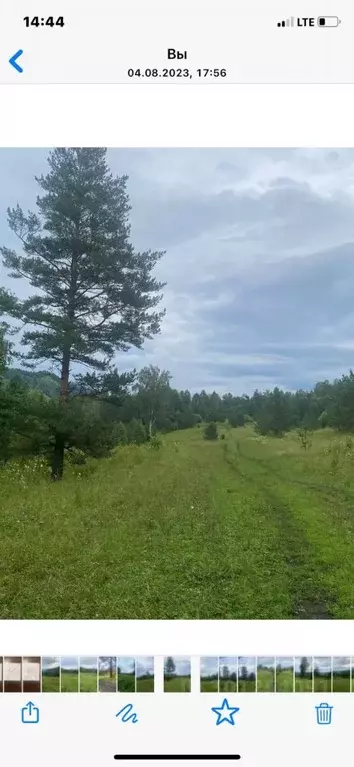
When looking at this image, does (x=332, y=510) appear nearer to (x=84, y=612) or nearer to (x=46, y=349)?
(x=84, y=612)

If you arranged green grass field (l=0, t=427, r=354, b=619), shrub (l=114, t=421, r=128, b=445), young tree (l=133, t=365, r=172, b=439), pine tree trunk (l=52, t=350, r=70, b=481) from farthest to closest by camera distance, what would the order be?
1. shrub (l=114, t=421, r=128, b=445)
2. pine tree trunk (l=52, t=350, r=70, b=481)
3. young tree (l=133, t=365, r=172, b=439)
4. green grass field (l=0, t=427, r=354, b=619)

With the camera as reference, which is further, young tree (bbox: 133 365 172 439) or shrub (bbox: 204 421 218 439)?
shrub (bbox: 204 421 218 439)

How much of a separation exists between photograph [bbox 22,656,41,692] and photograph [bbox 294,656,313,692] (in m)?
1.45

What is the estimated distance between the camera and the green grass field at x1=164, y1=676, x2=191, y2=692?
2.56 metres

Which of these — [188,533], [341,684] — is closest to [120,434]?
[188,533]

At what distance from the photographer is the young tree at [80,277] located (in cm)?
427

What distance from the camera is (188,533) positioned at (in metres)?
4.39

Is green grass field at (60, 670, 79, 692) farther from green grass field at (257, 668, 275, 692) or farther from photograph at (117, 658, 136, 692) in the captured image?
green grass field at (257, 668, 275, 692)
